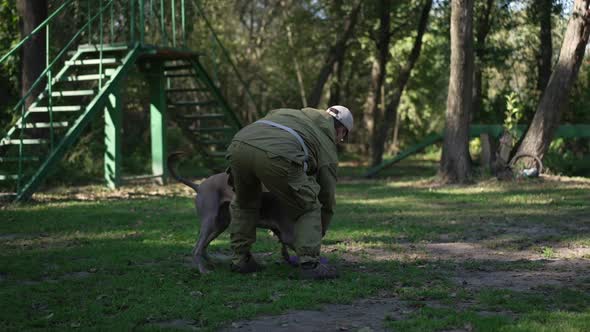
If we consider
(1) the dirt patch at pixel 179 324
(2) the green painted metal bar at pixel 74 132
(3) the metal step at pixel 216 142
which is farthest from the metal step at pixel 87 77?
(1) the dirt patch at pixel 179 324

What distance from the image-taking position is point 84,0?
1875 centimetres

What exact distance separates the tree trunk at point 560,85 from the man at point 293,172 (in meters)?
10.1

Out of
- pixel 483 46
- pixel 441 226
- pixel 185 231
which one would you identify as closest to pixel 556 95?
pixel 483 46

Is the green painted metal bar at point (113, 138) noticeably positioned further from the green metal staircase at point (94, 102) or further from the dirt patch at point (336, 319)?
the dirt patch at point (336, 319)

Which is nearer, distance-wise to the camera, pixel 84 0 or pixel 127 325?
pixel 127 325

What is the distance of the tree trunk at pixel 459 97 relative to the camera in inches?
635

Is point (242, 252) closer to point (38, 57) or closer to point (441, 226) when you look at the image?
point (441, 226)

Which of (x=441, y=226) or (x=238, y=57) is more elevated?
(x=238, y=57)

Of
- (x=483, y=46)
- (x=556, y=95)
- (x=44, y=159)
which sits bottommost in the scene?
(x=44, y=159)

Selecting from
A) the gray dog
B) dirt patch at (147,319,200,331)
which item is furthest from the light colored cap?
dirt patch at (147,319,200,331)

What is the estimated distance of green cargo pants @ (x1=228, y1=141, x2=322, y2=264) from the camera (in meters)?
6.54

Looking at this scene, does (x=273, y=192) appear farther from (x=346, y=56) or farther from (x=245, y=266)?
(x=346, y=56)

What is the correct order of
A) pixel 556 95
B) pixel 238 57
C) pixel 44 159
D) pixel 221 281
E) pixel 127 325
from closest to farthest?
pixel 127 325 → pixel 221 281 → pixel 44 159 → pixel 556 95 → pixel 238 57

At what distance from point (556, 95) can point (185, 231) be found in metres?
9.40
